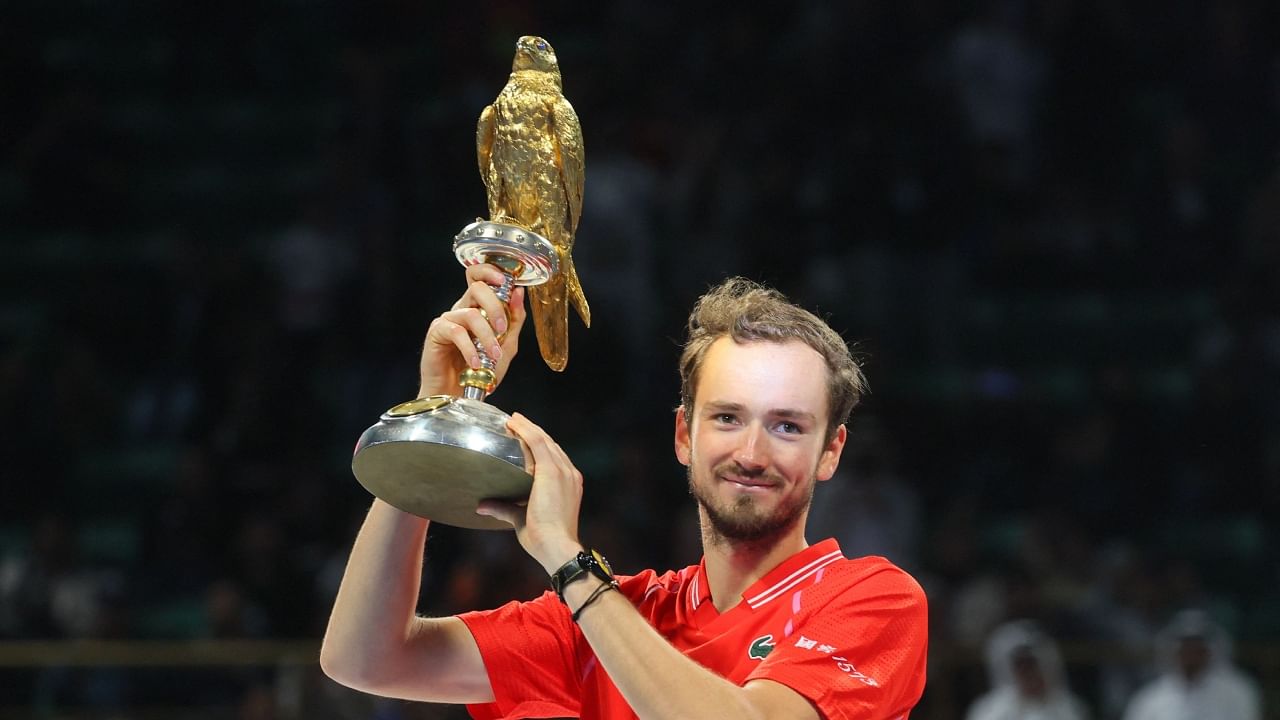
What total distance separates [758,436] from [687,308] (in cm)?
563

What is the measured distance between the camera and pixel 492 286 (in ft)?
9.80

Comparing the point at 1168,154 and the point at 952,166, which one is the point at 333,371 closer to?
the point at 952,166

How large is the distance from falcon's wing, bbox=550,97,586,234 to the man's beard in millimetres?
568

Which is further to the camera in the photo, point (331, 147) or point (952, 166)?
point (331, 147)

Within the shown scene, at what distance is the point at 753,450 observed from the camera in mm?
2814

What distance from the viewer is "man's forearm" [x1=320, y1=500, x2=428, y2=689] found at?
118 inches

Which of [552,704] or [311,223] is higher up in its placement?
[311,223]

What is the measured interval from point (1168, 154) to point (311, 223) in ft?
15.2

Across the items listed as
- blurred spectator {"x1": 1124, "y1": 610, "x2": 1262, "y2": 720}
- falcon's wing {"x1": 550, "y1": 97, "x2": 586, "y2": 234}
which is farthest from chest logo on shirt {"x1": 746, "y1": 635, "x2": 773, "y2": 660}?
blurred spectator {"x1": 1124, "y1": 610, "x2": 1262, "y2": 720}

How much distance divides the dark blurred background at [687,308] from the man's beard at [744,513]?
15.0 ft

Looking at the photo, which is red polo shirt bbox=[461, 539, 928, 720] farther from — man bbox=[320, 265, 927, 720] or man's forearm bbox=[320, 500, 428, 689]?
man's forearm bbox=[320, 500, 428, 689]

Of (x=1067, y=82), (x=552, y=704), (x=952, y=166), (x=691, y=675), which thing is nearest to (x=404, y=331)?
(x=952, y=166)

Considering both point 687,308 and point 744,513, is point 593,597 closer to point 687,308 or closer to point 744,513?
point 744,513

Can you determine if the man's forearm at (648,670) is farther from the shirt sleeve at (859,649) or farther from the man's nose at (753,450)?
the man's nose at (753,450)
